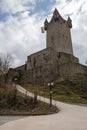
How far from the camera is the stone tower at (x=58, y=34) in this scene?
200 feet

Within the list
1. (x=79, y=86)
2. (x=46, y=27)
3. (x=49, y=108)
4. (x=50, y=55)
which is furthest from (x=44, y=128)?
(x=46, y=27)

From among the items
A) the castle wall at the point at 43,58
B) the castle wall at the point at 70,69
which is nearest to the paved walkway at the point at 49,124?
the castle wall at the point at 70,69

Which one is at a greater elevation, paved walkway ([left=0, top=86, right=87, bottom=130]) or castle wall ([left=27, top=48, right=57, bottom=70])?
castle wall ([left=27, top=48, right=57, bottom=70])

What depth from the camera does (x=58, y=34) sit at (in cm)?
6219

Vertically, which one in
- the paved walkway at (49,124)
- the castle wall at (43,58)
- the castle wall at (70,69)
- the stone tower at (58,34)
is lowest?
the paved walkway at (49,124)

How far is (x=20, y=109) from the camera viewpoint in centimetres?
2298

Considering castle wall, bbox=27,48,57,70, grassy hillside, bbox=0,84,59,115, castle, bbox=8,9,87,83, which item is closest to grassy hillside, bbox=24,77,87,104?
castle, bbox=8,9,87,83

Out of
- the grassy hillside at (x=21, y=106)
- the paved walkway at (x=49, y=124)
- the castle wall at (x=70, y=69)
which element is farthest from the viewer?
the castle wall at (x=70, y=69)

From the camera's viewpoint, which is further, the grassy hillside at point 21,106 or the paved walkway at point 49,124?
the grassy hillside at point 21,106

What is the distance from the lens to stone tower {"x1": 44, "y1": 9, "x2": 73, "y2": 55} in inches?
2403

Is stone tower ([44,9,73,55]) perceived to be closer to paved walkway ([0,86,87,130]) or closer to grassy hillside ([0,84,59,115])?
grassy hillside ([0,84,59,115])

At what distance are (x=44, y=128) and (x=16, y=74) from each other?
42666mm

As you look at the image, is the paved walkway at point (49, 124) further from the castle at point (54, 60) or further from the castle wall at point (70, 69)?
the castle wall at point (70, 69)

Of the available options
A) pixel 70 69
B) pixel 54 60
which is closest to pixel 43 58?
pixel 54 60
